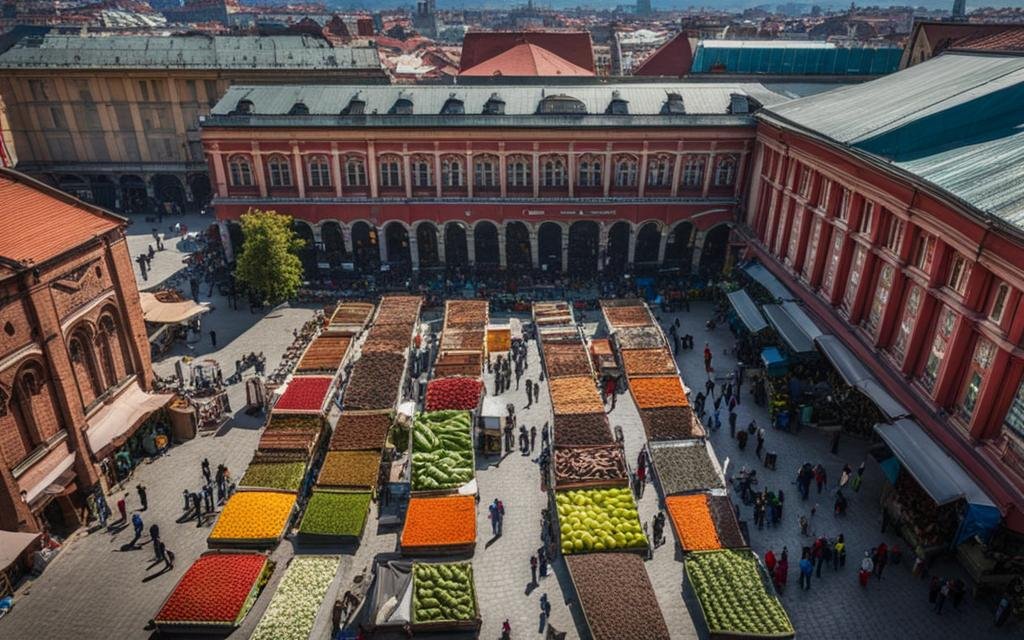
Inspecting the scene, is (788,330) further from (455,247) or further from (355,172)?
(355,172)

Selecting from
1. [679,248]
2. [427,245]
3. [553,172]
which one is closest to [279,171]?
[427,245]

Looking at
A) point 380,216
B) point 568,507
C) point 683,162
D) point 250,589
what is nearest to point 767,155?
point 683,162

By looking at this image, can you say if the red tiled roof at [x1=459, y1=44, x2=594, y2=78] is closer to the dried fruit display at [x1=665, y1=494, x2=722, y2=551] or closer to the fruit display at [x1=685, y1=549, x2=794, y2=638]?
the dried fruit display at [x1=665, y1=494, x2=722, y2=551]

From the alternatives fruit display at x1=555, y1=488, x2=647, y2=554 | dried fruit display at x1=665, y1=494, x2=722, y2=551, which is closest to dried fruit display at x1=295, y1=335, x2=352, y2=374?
fruit display at x1=555, y1=488, x2=647, y2=554

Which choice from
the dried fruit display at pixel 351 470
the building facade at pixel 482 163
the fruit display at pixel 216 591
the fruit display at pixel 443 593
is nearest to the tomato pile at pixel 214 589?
the fruit display at pixel 216 591

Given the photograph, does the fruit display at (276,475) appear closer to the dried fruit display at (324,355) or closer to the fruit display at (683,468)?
the dried fruit display at (324,355)

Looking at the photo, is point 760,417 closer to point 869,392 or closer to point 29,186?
point 869,392
